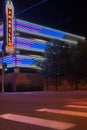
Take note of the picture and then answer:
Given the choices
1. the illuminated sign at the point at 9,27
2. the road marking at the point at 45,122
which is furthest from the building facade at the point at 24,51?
the road marking at the point at 45,122

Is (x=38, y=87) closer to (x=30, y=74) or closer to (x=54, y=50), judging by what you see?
(x=30, y=74)

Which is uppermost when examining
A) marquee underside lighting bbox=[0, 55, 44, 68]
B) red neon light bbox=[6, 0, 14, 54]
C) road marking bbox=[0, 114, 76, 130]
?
red neon light bbox=[6, 0, 14, 54]

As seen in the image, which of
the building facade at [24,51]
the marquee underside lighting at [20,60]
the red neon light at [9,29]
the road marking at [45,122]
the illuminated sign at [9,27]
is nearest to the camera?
the road marking at [45,122]

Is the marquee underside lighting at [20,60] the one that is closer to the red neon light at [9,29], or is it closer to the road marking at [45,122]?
the red neon light at [9,29]

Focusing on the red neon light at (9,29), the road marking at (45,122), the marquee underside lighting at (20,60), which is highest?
the red neon light at (9,29)

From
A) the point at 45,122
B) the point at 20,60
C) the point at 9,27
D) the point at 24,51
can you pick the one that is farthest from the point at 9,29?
the point at 45,122

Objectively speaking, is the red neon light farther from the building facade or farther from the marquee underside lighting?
the marquee underside lighting

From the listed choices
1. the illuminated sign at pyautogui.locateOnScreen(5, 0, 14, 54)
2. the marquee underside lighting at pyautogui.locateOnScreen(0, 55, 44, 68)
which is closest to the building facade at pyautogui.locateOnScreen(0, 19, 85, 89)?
the marquee underside lighting at pyautogui.locateOnScreen(0, 55, 44, 68)

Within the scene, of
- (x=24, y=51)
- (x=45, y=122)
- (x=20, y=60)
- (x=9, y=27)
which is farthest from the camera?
(x=24, y=51)

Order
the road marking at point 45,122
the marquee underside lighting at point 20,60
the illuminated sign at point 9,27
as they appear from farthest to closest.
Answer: the marquee underside lighting at point 20,60
the illuminated sign at point 9,27
the road marking at point 45,122

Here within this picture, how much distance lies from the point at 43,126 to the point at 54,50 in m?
35.7

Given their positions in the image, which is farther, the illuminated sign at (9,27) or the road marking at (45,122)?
the illuminated sign at (9,27)

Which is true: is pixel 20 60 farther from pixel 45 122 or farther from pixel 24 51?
pixel 45 122

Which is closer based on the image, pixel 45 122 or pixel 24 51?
pixel 45 122
